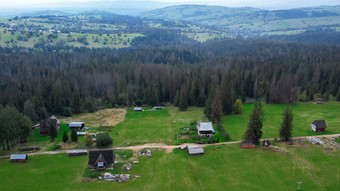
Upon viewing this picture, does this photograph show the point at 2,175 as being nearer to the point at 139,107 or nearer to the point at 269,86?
the point at 139,107

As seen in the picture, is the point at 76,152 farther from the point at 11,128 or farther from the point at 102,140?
the point at 11,128

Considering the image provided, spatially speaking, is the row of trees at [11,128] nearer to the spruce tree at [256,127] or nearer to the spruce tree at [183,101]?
the spruce tree at [183,101]

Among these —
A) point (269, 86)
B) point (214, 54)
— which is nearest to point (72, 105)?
point (269, 86)

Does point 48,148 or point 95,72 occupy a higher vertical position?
point 95,72

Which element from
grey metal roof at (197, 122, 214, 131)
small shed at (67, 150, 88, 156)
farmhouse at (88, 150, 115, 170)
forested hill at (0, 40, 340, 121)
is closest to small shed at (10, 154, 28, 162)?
small shed at (67, 150, 88, 156)

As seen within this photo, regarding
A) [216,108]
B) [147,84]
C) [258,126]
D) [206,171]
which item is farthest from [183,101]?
[206,171]

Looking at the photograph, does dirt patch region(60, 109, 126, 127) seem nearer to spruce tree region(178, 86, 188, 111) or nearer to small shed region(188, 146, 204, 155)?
spruce tree region(178, 86, 188, 111)
